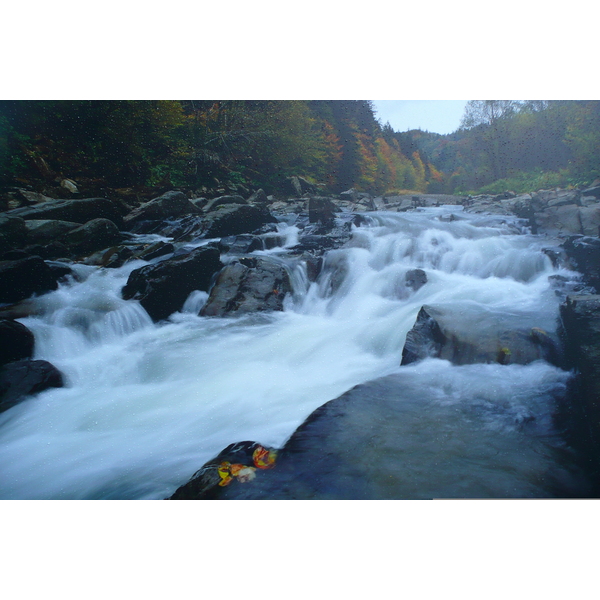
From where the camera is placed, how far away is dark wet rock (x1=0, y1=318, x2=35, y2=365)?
2186 mm

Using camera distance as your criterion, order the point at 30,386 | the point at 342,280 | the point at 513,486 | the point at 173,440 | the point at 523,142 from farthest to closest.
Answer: the point at 342,280 → the point at 523,142 → the point at 30,386 → the point at 173,440 → the point at 513,486

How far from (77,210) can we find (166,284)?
767 millimetres

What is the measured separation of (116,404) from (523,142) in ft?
10.4

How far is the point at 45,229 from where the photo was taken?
239 centimetres

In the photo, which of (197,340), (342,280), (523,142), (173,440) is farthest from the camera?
(342,280)

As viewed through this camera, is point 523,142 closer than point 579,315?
No

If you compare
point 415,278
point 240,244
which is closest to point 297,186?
point 240,244

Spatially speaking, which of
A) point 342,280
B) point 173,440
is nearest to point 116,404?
point 173,440

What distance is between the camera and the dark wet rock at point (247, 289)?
2763 millimetres

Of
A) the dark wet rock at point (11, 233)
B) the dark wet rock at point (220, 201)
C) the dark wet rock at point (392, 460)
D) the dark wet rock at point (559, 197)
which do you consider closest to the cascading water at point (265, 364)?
the dark wet rock at point (392, 460)

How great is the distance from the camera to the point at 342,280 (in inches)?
108

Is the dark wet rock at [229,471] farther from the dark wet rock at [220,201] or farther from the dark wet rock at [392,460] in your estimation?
the dark wet rock at [220,201]

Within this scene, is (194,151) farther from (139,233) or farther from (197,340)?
(197,340)

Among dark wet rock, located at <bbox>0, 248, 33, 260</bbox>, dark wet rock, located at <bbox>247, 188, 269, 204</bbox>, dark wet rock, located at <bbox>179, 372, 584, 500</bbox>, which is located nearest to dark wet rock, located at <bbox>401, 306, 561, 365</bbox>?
dark wet rock, located at <bbox>179, 372, 584, 500</bbox>
